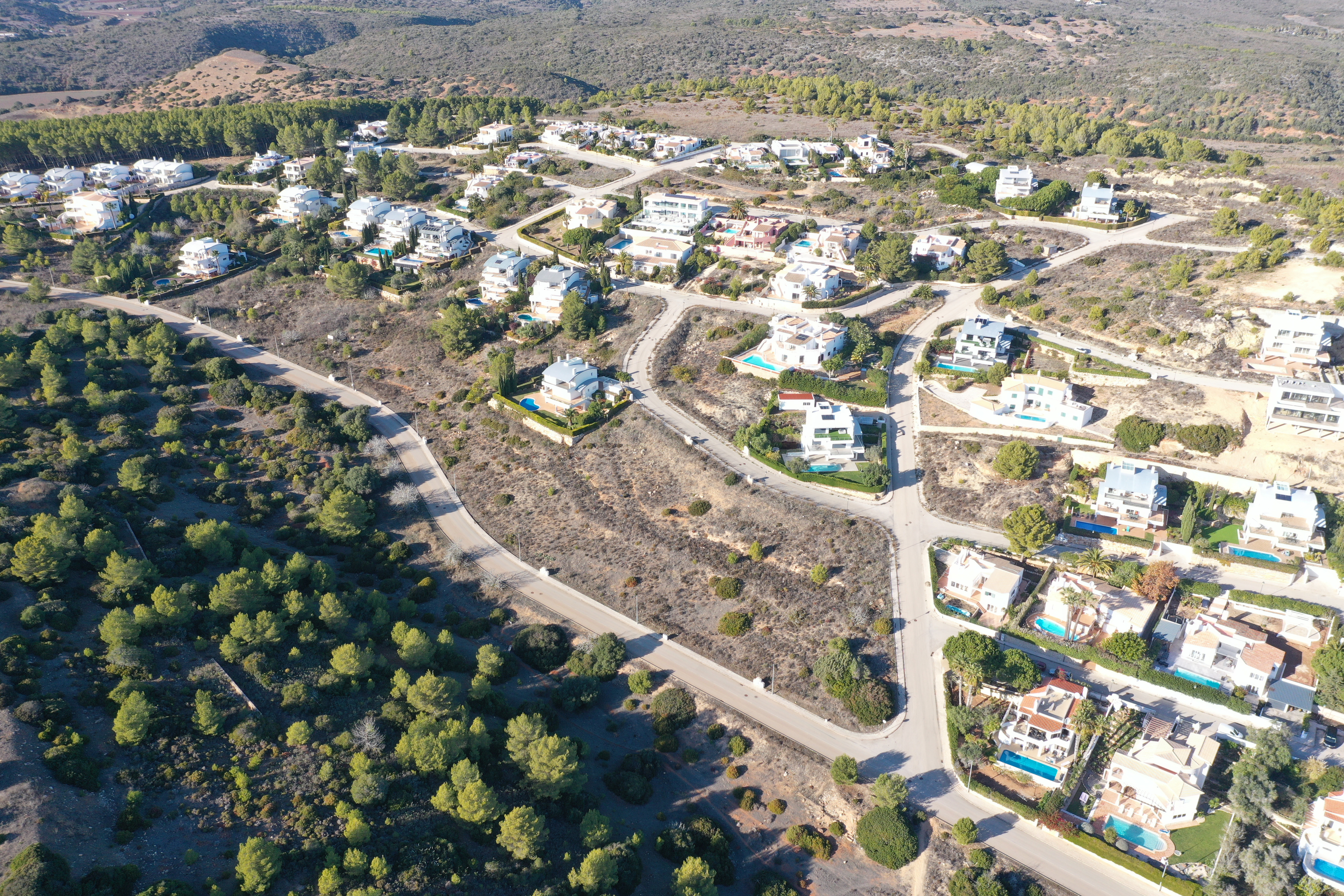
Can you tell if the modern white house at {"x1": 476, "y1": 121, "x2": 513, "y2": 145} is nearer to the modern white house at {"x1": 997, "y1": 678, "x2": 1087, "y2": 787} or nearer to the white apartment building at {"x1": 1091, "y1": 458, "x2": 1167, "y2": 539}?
the white apartment building at {"x1": 1091, "y1": 458, "x2": 1167, "y2": 539}

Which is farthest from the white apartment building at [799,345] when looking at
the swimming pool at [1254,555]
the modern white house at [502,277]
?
the swimming pool at [1254,555]

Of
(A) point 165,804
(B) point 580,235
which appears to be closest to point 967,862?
(A) point 165,804

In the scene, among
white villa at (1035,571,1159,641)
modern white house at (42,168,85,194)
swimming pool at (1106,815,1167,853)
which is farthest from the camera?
modern white house at (42,168,85,194)

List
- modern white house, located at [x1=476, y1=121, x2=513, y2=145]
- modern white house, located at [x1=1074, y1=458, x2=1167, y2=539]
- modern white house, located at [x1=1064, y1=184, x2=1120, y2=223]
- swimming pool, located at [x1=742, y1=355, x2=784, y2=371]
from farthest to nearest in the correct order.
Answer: modern white house, located at [x1=476, y1=121, x2=513, y2=145], modern white house, located at [x1=1064, y1=184, x2=1120, y2=223], swimming pool, located at [x1=742, y1=355, x2=784, y2=371], modern white house, located at [x1=1074, y1=458, x2=1167, y2=539]

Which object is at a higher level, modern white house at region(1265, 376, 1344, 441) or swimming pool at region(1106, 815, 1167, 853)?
modern white house at region(1265, 376, 1344, 441)

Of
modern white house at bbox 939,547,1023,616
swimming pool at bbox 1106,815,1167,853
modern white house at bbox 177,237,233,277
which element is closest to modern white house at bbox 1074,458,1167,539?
modern white house at bbox 939,547,1023,616

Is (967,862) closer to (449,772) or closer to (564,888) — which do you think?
(564,888)

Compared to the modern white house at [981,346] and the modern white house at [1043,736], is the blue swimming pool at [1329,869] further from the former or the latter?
the modern white house at [981,346]
